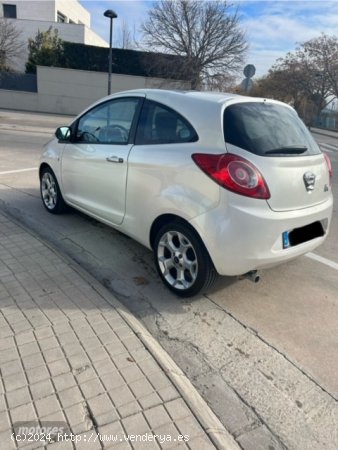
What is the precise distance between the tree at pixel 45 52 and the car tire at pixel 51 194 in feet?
83.0

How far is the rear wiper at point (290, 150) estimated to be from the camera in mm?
2830

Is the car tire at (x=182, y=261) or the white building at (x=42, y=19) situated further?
the white building at (x=42, y=19)

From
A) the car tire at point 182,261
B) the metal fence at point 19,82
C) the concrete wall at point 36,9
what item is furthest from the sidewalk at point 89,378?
the concrete wall at point 36,9

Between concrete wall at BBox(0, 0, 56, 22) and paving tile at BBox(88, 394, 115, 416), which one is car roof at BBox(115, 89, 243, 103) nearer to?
paving tile at BBox(88, 394, 115, 416)

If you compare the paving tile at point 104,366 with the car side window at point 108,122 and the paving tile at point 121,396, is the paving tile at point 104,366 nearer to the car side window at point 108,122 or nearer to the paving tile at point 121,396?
the paving tile at point 121,396

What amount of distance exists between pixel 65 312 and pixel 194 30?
27.3 m

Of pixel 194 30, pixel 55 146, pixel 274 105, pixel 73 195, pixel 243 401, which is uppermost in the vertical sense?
pixel 194 30

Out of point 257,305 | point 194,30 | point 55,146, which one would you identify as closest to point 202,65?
point 194,30

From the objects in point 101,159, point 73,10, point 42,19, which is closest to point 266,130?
point 101,159

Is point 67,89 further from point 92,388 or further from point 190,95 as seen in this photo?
point 92,388

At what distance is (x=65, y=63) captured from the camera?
2712cm

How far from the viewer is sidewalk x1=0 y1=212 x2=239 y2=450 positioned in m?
1.86

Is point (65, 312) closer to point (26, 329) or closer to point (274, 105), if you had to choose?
point (26, 329)

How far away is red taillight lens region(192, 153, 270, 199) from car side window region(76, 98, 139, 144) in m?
1.22
